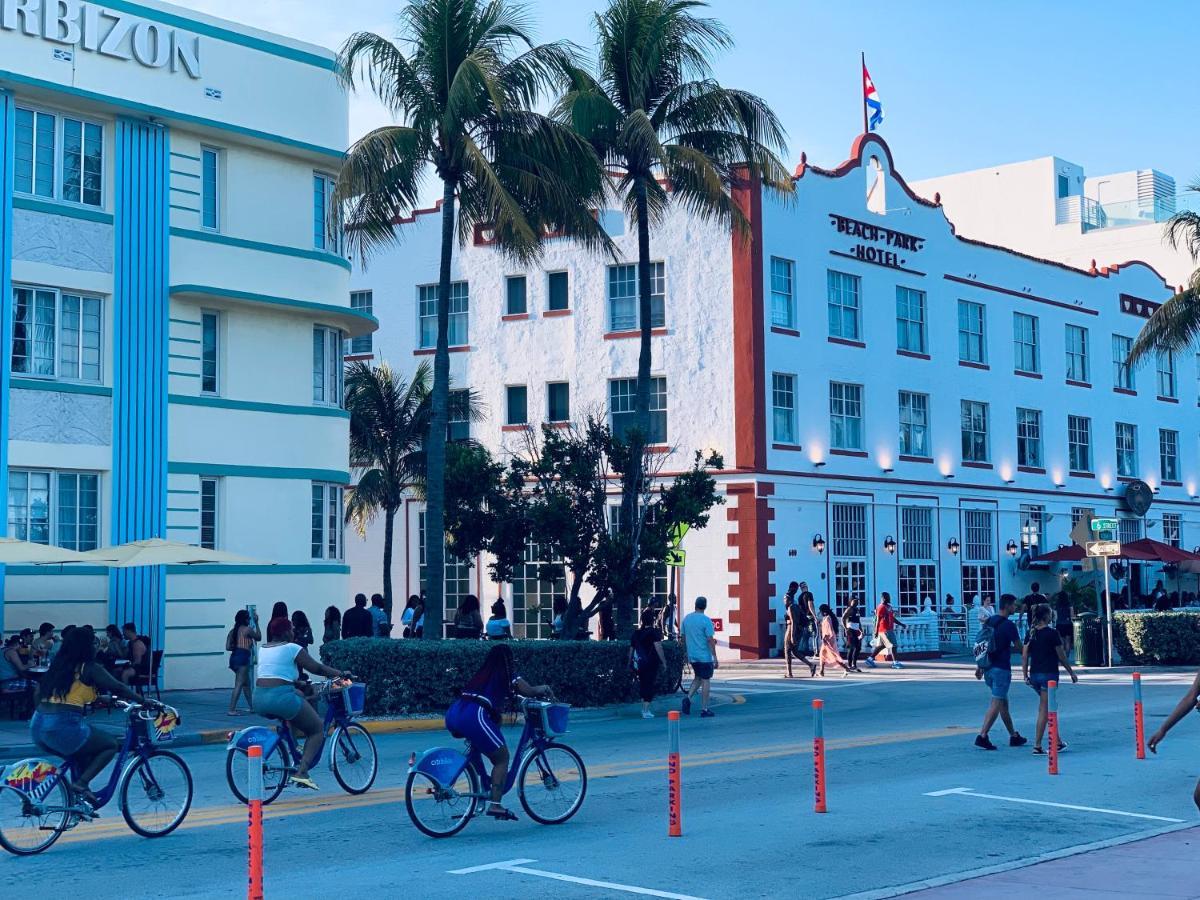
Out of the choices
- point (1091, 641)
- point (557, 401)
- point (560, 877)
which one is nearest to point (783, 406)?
point (557, 401)

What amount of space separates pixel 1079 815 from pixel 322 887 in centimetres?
659

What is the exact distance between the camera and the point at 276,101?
28.3m

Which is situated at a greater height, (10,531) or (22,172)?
(22,172)

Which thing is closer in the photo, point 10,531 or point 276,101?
point 10,531

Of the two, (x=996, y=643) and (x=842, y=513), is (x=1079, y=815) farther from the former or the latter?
(x=842, y=513)

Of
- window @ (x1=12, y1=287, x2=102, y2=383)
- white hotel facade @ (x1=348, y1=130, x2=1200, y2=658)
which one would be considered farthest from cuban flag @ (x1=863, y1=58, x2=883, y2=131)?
window @ (x1=12, y1=287, x2=102, y2=383)

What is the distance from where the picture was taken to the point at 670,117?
28.6 meters

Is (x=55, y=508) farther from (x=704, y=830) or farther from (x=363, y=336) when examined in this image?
(x=363, y=336)

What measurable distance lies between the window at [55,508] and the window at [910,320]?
24.3 meters

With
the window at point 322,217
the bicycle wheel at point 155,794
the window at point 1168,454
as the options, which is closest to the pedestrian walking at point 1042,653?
the bicycle wheel at point 155,794

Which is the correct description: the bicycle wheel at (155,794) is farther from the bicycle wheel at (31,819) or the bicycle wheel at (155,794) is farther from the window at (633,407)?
the window at (633,407)

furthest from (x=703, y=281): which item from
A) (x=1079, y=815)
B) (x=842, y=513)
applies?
(x=1079, y=815)

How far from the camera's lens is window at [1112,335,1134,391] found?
2085 inches

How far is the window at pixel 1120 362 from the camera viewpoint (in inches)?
2085
